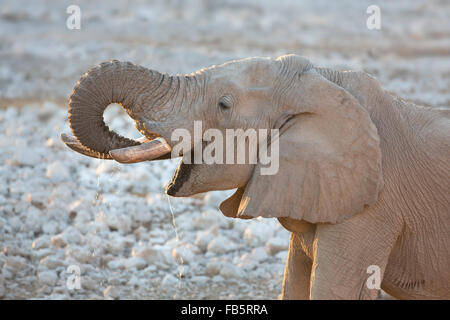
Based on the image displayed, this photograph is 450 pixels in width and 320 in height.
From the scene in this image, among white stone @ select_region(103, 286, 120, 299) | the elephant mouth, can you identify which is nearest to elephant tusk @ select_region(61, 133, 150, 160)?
the elephant mouth

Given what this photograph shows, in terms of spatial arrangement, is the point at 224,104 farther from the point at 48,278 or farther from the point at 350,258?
the point at 48,278

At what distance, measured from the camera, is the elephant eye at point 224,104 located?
10.4ft

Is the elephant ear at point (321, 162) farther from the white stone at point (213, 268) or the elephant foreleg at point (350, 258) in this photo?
the white stone at point (213, 268)

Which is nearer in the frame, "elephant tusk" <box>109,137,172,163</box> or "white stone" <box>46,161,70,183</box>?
"elephant tusk" <box>109,137,172,163</box>

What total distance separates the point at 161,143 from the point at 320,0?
682 inches

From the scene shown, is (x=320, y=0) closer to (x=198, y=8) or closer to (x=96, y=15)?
(x=198, y=8)

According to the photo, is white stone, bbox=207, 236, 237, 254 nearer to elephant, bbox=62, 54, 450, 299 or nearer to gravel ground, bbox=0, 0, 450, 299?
gravel ground, bbox=0, 0, 450, 299

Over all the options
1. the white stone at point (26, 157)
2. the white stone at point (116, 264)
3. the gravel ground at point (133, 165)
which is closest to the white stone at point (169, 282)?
the gravel ground at point (133, 165)

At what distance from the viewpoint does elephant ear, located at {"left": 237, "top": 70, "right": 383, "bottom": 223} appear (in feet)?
10.2

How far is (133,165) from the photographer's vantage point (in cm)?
729

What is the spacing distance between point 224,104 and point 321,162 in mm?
443

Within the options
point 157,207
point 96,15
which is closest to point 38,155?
point 157,207

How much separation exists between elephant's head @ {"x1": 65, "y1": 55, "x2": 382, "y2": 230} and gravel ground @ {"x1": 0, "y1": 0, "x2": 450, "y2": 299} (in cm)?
191

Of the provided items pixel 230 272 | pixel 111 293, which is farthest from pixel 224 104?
pixel 230 272
